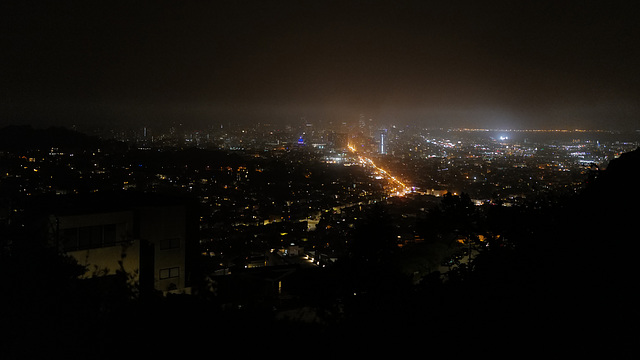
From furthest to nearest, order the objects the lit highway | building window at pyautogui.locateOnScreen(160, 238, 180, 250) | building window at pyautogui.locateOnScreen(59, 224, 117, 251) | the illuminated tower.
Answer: the illuminated tower → the lit highway → building window at pyautogui.locateOnScreen(160, 238, 180, 250) → building window at pyautogui.locateOnScreen(59, 224, 117, 251)

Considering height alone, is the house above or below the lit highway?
above

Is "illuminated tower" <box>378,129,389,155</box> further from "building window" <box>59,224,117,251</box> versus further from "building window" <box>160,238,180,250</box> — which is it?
"building window" <box>59,224,117,251</box>

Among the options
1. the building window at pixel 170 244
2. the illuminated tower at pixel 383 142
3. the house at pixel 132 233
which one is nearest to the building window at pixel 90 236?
the house at pixel 132 233

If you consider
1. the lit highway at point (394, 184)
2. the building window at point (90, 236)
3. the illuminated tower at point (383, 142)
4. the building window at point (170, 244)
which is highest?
the illuminated tower at point (383, 142)

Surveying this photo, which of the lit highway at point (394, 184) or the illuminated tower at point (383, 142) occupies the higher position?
the illuminated tower at point (383, 142)

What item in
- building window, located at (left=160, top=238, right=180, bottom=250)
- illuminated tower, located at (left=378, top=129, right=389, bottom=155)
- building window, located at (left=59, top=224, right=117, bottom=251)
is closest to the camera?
building window, located at (left=59, top=224, right=117, bottom=251)

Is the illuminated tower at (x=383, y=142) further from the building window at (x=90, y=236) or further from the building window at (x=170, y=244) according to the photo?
the building window at (x=90, y=236)

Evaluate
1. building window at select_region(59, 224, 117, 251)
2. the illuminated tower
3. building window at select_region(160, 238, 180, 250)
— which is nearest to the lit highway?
the illuminated tower

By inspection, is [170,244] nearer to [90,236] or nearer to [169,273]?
[169,273]

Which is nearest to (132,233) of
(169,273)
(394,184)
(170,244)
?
(170,244)
